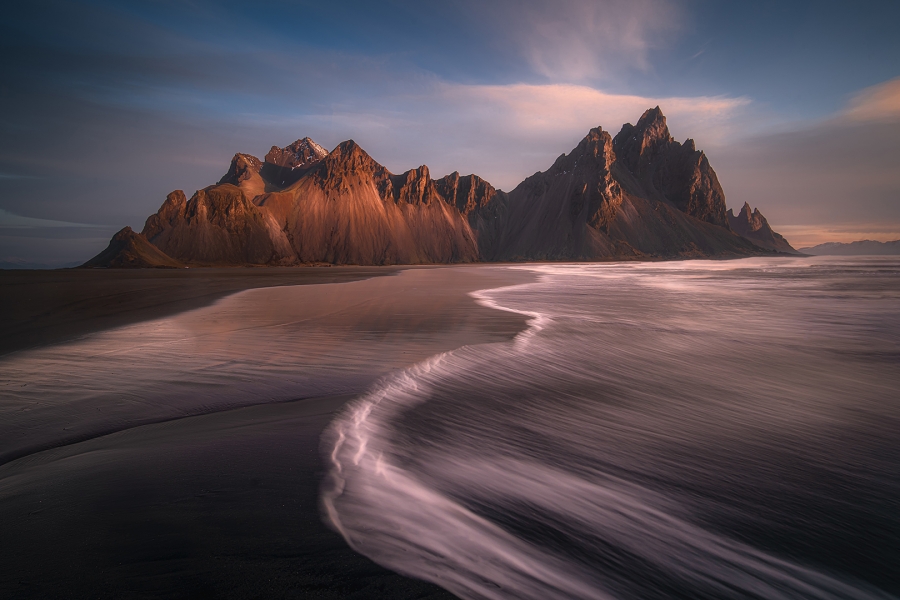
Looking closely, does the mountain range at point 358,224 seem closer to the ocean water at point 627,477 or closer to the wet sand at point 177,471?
the wet sand at point 177,471

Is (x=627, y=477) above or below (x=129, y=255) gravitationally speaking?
below

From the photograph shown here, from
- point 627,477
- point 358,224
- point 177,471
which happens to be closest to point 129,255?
point 358,224

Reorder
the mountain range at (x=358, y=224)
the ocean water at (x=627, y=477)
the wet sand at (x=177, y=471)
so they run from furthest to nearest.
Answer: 1. the mountain range at (x=358, y=224)
2. the ocean water at (x=627, y=477)
3. the wet sand at (x=177, y=471)

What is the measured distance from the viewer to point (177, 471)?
3412 millimetres

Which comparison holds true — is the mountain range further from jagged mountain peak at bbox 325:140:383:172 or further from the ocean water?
the ocean water

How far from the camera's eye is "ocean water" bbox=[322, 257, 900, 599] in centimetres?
240

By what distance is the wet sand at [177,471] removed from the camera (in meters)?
2.15

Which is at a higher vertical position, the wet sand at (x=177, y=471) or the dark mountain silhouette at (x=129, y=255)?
the dark mountain silhouette at (x=129, y=255)

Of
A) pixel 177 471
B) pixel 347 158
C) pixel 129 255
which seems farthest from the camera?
pixel 347 158

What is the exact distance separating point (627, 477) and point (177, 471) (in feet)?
12.1

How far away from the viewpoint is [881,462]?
3785 millimetres

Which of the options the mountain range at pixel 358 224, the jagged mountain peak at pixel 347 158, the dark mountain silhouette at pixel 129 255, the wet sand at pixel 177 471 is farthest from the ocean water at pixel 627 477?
the jagged mountain peak at pixel 347 158

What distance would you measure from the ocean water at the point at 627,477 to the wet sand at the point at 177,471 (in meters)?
0.32

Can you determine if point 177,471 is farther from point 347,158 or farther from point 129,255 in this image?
point 347,158
